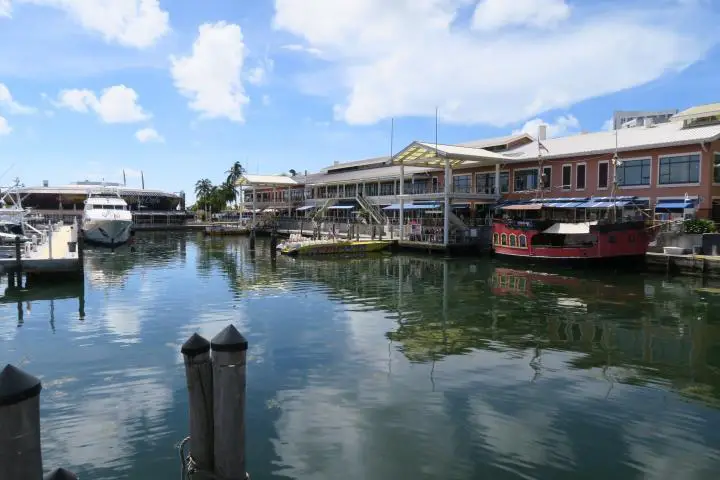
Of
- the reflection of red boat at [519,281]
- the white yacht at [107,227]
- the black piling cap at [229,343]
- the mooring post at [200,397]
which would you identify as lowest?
the reflection of red boat at [519,281]

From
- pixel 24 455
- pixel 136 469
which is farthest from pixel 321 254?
pixel 24 455

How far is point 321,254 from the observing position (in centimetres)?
4212

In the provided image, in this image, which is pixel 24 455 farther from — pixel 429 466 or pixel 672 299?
pixel 672 299

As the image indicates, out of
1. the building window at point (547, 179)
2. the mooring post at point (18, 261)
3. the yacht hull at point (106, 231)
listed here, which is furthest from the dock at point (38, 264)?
the building window at point (547, 179)

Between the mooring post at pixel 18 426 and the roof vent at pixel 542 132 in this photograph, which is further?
the roof vent at pixel 542 132

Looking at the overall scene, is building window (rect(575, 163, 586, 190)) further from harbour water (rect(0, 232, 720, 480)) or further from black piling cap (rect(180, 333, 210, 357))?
black piling cap (rect(180, 333, 210, 357))

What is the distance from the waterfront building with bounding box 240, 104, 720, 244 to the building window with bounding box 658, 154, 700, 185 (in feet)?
0.18

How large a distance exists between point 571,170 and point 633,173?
486 centimetres

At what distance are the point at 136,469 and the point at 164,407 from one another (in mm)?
2381

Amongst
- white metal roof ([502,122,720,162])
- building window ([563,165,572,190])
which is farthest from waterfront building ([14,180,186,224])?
building window ([563,165,572,190])

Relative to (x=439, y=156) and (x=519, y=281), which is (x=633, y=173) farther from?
(x=519, y=281)

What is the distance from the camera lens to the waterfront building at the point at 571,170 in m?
34.2

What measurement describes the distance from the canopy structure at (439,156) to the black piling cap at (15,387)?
128 ft

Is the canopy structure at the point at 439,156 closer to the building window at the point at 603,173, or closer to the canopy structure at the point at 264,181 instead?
the building window at the point at 603,173
